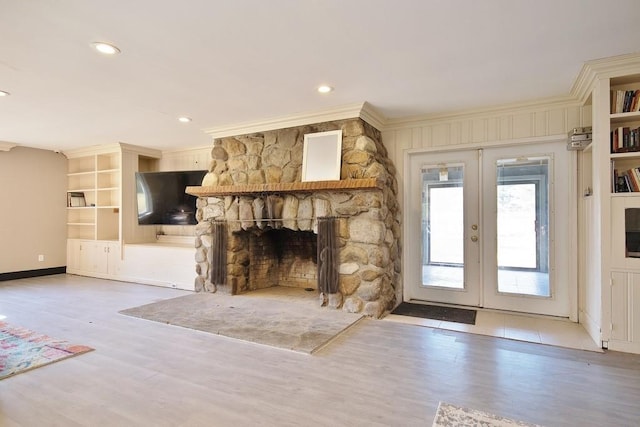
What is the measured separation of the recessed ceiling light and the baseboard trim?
214 inches

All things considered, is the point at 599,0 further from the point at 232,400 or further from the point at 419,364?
the point at 232,400

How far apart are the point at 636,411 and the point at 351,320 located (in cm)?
220

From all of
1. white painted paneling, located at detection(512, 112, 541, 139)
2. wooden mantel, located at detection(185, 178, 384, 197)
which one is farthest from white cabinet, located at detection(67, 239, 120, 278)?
white painted paneling, located at detection(512, 112, 541, 139)

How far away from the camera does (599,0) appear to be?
1944mm

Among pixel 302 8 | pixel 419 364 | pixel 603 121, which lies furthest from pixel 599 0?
pixel 419 364

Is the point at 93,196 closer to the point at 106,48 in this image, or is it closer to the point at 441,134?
the point at 106,48

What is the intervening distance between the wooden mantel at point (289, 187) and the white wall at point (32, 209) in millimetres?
3559

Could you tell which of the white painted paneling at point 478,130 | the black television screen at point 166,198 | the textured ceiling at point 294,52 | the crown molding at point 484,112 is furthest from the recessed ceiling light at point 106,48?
the white painted paneling at point 478,130

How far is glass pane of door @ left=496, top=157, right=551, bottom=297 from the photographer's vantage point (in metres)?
3.75

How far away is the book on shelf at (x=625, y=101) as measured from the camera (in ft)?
9.17

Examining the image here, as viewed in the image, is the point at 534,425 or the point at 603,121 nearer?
the point at 534,425

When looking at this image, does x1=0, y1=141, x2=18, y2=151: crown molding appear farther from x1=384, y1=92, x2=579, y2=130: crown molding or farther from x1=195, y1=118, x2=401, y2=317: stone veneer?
x1=384, y1=92, x2=579, y2=130: crown molding

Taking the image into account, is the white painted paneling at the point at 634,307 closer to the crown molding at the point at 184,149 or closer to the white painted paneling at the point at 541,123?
the white painted paneling at the point at 541,123

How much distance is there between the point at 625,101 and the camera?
283 centimetres
